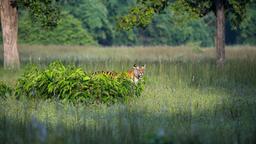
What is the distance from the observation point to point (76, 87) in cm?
1264

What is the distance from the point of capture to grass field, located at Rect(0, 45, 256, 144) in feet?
27.0

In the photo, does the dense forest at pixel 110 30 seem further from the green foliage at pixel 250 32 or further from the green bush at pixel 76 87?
the green bush at pixel 76 87

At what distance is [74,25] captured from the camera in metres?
55.7

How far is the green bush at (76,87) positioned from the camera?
41.0 feet

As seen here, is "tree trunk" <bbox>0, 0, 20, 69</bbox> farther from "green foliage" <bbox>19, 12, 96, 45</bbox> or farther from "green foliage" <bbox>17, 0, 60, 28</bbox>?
"green foliage" <bbox>19, 12, 96, 45</bbox>

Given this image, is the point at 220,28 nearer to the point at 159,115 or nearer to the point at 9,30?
the point at 9,30

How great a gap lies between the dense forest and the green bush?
3859 centimetres

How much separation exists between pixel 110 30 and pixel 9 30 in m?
41.7

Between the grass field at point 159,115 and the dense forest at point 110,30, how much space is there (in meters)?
35.7

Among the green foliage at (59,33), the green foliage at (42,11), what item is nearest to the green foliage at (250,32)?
the green foliage at (59,33)

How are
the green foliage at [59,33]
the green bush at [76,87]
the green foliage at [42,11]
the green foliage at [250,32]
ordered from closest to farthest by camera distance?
the green bush at [76,87] → the green foliage at [42,11] → the green foliage at [59,33] → the green foliage at [250,32]

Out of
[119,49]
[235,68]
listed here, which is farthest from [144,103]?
[119,49]

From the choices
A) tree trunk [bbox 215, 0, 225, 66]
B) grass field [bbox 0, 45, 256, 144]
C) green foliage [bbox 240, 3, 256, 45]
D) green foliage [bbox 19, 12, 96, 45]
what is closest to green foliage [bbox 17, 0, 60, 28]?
grass field [bbox 0, 45, 256, 144]

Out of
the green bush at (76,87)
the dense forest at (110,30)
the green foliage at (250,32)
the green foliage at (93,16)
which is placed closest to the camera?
the green bush at (76,87)
